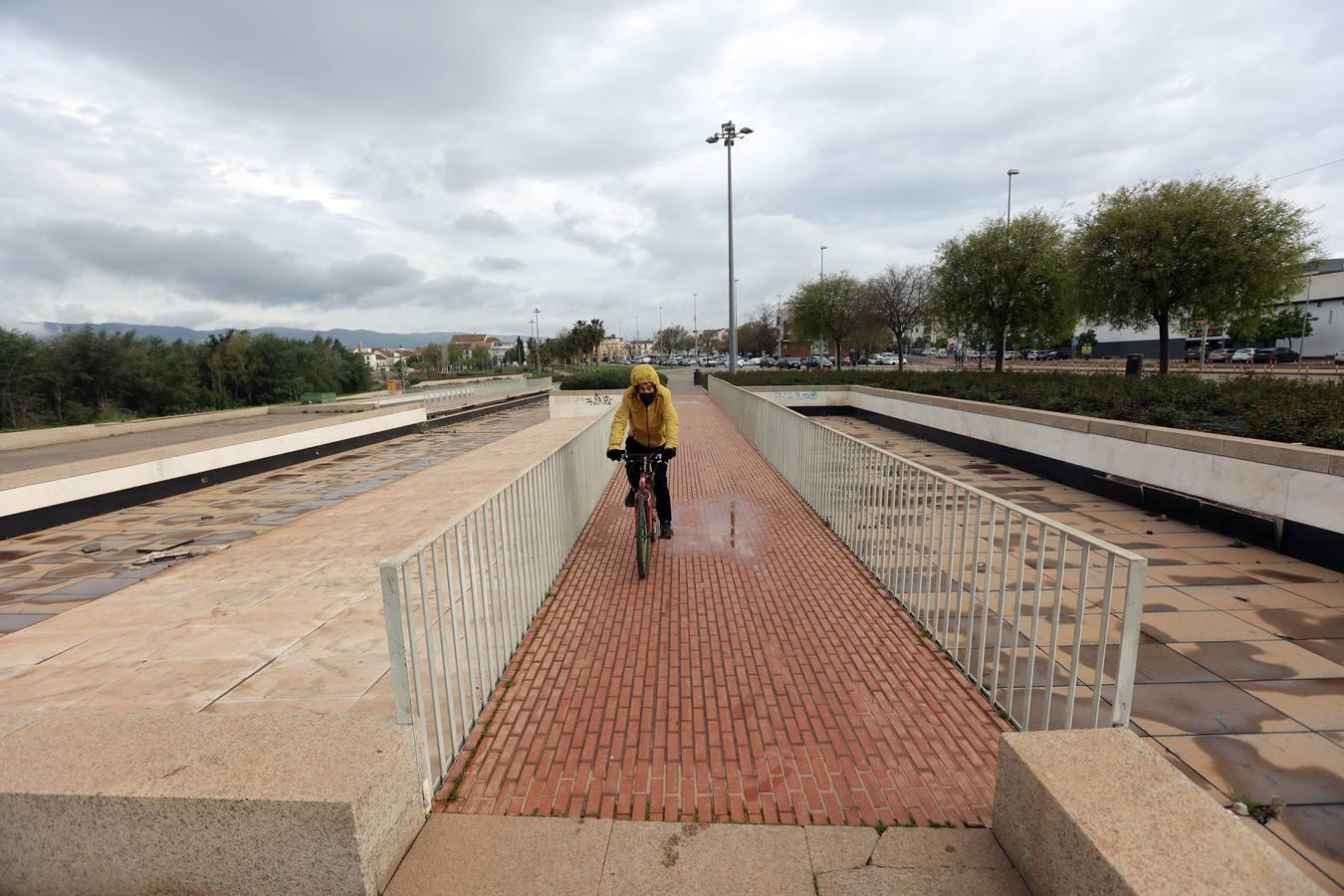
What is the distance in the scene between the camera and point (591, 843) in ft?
7.58

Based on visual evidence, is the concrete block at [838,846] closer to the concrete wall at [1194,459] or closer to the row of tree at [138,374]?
the concrete wall at [1194,459]

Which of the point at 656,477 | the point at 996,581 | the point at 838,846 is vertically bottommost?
the point at 996,581

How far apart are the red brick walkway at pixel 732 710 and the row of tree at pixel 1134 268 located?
16.7m

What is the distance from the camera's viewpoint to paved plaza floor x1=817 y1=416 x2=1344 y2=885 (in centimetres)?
261

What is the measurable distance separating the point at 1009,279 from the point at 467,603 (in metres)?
23.1

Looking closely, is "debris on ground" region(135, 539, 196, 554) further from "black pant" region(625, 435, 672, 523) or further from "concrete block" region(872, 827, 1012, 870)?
"concrete block" region(872, 827, 1012, 870)

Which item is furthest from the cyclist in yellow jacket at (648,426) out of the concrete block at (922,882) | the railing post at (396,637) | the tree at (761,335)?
the tree at (761,335)

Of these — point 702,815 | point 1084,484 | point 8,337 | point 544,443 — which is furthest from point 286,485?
point 8,337

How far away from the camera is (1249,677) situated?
356 cm

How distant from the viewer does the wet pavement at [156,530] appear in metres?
5.68

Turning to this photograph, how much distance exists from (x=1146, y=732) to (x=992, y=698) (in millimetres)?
665

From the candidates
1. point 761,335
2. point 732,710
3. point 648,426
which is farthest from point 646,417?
point 761,335

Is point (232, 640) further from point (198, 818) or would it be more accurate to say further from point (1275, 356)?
point (1275, 356)

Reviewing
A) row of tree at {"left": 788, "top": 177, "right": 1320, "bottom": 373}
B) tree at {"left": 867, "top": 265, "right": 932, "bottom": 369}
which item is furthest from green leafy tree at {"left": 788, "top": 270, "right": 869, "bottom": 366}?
row of tree at {"left": 788, "top": 177, "right": 1320, "bottom": 373}
